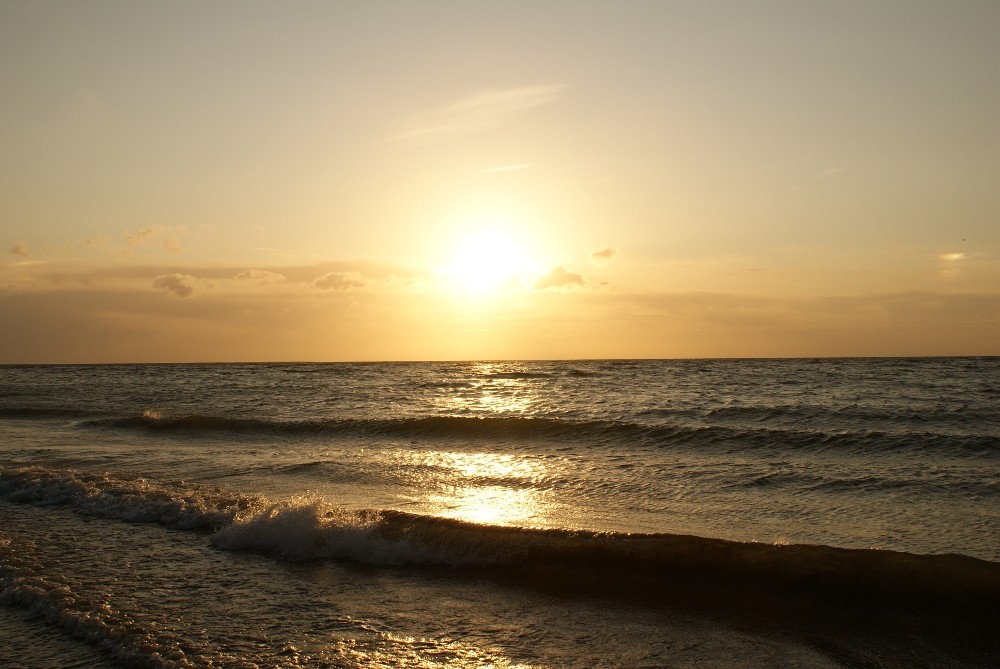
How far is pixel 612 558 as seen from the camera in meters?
9.07

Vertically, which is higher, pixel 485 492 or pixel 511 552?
pixel 511 552

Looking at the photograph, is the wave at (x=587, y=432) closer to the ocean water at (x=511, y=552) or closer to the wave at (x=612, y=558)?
the ocean water at (x=511, y=552)

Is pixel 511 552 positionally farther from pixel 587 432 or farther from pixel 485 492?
pixel 587 432

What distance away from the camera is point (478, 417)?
25.6 meters

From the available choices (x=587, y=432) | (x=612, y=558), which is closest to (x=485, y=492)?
(x=612, y=558)

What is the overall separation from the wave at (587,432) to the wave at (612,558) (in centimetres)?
1074

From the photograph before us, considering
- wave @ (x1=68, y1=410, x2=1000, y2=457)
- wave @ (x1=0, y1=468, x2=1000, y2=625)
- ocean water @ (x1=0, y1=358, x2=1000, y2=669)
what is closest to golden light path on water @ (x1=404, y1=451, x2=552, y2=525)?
ocean water @ (x1=0, y1=358, x2=1000, y2=669)

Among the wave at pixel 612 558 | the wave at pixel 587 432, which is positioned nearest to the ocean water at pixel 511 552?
the wave at pixel 612 558

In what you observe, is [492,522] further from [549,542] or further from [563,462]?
[563,462]

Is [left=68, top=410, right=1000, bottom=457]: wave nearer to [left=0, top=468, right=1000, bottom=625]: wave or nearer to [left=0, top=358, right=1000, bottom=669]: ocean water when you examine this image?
[left=0, top=358, right=1000, bottom=669]: ocean water

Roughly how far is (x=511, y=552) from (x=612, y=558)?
1294mm

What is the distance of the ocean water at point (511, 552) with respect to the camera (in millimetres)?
6730

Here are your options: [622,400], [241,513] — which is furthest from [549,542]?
[622,400]

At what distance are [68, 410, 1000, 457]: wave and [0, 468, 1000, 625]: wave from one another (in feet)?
35.2
